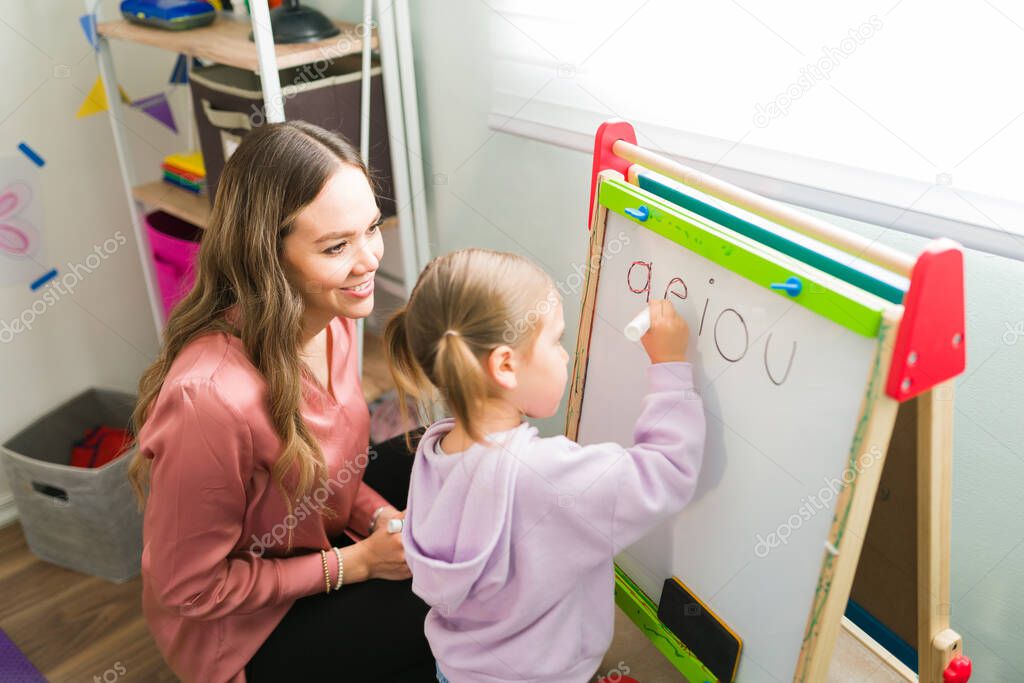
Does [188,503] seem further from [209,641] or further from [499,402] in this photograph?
[499,402]

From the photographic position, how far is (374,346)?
2008 mm

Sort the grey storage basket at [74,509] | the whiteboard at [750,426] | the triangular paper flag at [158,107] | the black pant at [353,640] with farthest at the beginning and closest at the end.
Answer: the triangular paper flag at [158,107] < the grey storage basket at [74,509] < the black pant at [353,640] < the whiteboard at [750,426]

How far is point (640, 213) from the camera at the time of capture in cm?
96

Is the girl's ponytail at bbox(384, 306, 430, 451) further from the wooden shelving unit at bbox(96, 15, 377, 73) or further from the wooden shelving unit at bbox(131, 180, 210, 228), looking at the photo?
the wooden shelving unit at bbox(131, 180, 210, 228)

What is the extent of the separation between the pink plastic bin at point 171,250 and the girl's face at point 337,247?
673 mm

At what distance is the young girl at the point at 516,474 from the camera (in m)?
0.87

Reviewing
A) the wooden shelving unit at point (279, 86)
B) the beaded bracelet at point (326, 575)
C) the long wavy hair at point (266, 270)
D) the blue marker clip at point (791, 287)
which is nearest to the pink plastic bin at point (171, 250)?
the wooden shelving unit at point (279, 86)

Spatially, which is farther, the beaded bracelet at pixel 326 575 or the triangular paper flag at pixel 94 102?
the triangular paper flag at pixel 94 102

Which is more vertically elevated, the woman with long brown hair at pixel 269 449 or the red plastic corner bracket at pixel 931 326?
the red plastic corner bracket at pixel 931 326

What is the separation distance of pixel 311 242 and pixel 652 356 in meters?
0.47

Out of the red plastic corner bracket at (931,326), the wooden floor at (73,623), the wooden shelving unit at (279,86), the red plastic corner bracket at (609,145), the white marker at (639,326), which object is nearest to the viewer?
the red plastic corner bracket at (931,326)

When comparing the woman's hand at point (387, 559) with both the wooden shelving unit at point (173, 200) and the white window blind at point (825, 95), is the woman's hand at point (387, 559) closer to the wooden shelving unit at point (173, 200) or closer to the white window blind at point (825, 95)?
the white window blind at point (825, 95)

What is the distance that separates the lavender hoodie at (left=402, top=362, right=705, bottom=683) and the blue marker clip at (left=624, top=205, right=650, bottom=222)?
0.55 ft

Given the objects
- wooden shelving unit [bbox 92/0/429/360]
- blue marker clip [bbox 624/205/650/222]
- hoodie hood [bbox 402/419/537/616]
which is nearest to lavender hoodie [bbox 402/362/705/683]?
hoodie hood [bbox 402/419/537/616]
